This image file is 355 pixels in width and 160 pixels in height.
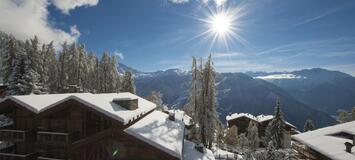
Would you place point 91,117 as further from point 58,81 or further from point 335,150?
point 58,81

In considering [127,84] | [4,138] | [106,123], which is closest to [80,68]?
[127,84]

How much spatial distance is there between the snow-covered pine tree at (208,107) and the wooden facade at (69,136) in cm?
1996

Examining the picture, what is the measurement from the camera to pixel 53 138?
23156mm

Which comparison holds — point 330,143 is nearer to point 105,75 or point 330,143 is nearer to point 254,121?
point 254,121

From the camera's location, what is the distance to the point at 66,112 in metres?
23.7

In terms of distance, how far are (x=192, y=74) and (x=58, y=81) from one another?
41982 mm

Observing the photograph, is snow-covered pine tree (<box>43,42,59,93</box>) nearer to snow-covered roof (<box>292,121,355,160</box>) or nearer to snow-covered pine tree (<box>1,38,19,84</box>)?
snow-covered pine tree (<box>1,38,19,84</box>)

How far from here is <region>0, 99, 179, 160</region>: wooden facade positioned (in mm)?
20656

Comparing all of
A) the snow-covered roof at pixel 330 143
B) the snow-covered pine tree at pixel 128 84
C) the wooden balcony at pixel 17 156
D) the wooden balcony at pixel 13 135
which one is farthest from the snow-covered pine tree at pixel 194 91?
the wooden balcony at pixel 13 135

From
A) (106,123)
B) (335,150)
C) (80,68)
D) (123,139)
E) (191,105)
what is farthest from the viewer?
(80,68)

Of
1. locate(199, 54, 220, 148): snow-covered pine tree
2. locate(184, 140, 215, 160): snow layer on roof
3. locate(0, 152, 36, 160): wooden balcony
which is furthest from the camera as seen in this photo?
locate(199, 54, 220, 148): snow-covered pine tree

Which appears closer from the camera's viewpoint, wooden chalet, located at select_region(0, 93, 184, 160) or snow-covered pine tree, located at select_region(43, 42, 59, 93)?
wooden chalet, located at select_region(0, 93, 184, 160)

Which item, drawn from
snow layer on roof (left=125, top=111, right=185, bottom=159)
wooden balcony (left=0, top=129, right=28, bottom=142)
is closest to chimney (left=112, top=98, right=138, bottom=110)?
snow layer on roof (left=125, top=111, right=185, bottom=159)

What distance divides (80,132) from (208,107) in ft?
74.8
